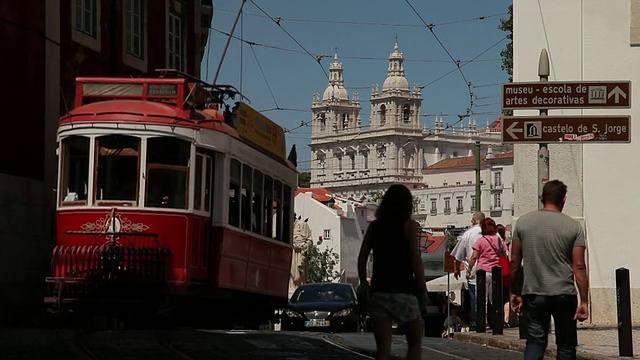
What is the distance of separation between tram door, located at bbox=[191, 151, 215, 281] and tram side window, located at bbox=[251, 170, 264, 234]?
1.81m

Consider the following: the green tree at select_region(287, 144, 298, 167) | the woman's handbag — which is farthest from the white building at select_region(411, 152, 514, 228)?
the woman's handbag

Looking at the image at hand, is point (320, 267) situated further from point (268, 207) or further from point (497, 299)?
point (497, 299)

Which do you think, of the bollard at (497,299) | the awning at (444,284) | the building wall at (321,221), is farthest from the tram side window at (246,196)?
the building wall at (321,221)

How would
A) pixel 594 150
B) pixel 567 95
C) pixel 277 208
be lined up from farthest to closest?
pixel 277 208 → pixel 594 150 → pixel 567 95

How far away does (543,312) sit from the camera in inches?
384

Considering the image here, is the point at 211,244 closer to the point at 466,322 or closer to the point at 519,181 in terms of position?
the point at 519,181

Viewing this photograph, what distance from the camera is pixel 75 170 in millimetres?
17938

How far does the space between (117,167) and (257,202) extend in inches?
125

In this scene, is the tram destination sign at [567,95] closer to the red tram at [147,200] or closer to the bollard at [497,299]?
the bollard at [497,299]

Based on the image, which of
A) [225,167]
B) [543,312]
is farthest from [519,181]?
[543,312]

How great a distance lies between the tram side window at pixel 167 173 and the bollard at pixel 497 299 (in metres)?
3.85

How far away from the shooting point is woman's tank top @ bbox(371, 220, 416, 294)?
9688mm

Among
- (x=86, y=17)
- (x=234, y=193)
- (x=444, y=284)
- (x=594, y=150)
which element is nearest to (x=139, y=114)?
(x=234, y=193)

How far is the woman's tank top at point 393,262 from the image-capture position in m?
9.69
